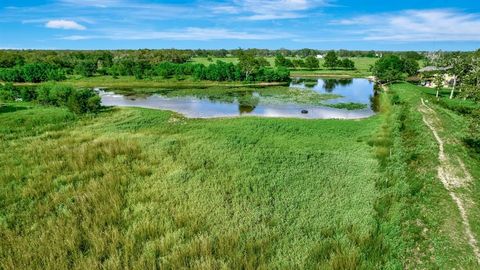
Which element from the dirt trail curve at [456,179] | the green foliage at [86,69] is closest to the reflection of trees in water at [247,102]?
the dirt trail curve at [456,179]

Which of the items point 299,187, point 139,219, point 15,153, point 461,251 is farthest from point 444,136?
point 15,153

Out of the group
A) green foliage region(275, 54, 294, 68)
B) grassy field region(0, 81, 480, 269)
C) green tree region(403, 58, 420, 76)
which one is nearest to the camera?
grassy field region(0, 81, 480, 269)

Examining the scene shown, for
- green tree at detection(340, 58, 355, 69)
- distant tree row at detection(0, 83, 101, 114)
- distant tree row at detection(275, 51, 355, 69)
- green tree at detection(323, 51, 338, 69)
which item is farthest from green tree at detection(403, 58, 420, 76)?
distant tree row at detection(0, 83, 101, 114)

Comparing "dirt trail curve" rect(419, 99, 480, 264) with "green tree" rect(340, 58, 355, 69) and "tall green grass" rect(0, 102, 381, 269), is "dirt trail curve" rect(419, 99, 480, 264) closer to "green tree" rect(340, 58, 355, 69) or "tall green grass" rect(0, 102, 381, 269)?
"tall green grass" rect(0, 102, 381, 269)

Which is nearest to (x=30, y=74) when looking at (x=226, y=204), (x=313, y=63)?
(x=226, y=204)

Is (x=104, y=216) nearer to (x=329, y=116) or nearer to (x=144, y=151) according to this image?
(x=144, y=151)

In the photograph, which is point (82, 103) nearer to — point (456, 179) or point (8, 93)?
point (8, 93)

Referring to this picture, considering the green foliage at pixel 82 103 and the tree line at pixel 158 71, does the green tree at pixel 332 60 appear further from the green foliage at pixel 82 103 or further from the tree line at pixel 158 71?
the green foliage at pixel 82 103

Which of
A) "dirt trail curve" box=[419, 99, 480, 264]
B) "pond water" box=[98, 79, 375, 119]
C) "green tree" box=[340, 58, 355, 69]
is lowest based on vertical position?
"pond water" box=[98, 79, 375, 119]
